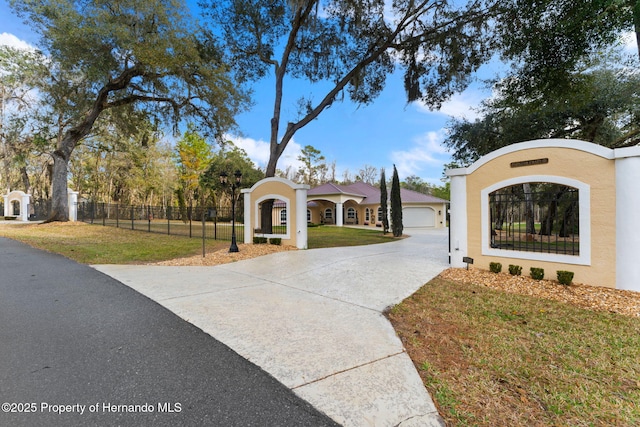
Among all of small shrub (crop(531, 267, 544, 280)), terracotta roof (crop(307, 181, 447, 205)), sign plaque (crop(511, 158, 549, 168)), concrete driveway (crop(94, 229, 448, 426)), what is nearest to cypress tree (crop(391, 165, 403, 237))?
terracotta roof (crop(307, 181, 447, 205))

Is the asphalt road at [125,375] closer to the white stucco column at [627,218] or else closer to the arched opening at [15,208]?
the white stucco column at [627,218]

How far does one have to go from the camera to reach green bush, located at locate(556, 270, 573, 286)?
5367 millimetres

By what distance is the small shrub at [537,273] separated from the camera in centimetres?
578

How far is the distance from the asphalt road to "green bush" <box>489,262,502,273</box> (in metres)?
5.99

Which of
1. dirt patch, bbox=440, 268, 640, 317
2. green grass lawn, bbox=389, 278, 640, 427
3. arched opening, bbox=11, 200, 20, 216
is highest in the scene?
arched opening, bbox=11, 200, 20, 216

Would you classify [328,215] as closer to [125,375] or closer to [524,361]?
[524,361]

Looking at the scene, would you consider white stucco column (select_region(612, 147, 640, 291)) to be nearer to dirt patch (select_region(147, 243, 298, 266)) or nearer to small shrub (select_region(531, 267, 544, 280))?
small shrub (select_region(531, 267, 544, 280))

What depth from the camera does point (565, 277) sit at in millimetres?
5391

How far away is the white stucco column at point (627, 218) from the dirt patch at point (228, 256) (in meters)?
8.49

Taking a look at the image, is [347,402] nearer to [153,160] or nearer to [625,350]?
[625,350]

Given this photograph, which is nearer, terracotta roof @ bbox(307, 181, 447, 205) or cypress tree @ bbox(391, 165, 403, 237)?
cypress tree @ bbox(391, 165, 403, 237)

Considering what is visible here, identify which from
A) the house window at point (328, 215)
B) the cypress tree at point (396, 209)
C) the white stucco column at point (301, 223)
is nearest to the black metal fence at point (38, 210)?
the house window at point (328, 215)

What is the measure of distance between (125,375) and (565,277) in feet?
23.1

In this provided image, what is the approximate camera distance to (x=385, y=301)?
185 inches
